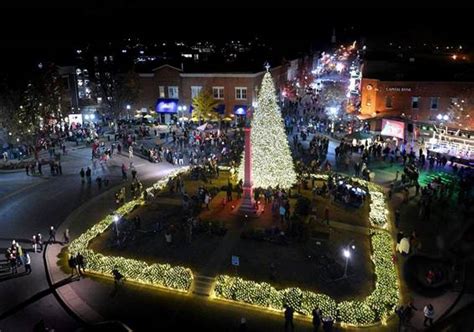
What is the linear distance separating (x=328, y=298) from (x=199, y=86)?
42.1m

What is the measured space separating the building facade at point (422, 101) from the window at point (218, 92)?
A: 57.0 ft

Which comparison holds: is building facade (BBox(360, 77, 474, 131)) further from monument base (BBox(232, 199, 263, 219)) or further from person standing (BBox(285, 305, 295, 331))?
person standing (BBox(285, 305, 295, 331))

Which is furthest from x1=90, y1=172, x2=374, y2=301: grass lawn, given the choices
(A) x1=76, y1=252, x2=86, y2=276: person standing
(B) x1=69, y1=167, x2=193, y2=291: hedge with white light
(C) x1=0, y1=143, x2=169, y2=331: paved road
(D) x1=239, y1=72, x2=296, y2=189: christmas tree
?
(C) x1=0, y1=143, x2=169, y2=331: paved road

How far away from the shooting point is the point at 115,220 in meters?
23.9

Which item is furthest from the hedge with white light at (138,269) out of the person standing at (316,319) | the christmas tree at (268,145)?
the christmas tree at (268,145)

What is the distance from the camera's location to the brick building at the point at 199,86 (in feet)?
176

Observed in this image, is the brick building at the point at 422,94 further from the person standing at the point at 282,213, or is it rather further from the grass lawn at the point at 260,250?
the person standing at the point at 282,213

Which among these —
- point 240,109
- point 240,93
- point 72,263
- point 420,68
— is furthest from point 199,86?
point 72,263

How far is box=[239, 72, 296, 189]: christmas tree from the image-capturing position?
28.1 metres

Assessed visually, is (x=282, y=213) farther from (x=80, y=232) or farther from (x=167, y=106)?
(x=167, y=106)

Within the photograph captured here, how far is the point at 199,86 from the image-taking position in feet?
181

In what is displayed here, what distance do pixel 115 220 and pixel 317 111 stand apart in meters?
42.7

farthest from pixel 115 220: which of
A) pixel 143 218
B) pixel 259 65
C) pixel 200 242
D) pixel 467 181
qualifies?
pixel 259 65

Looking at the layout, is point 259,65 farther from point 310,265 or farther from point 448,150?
point 310,265
